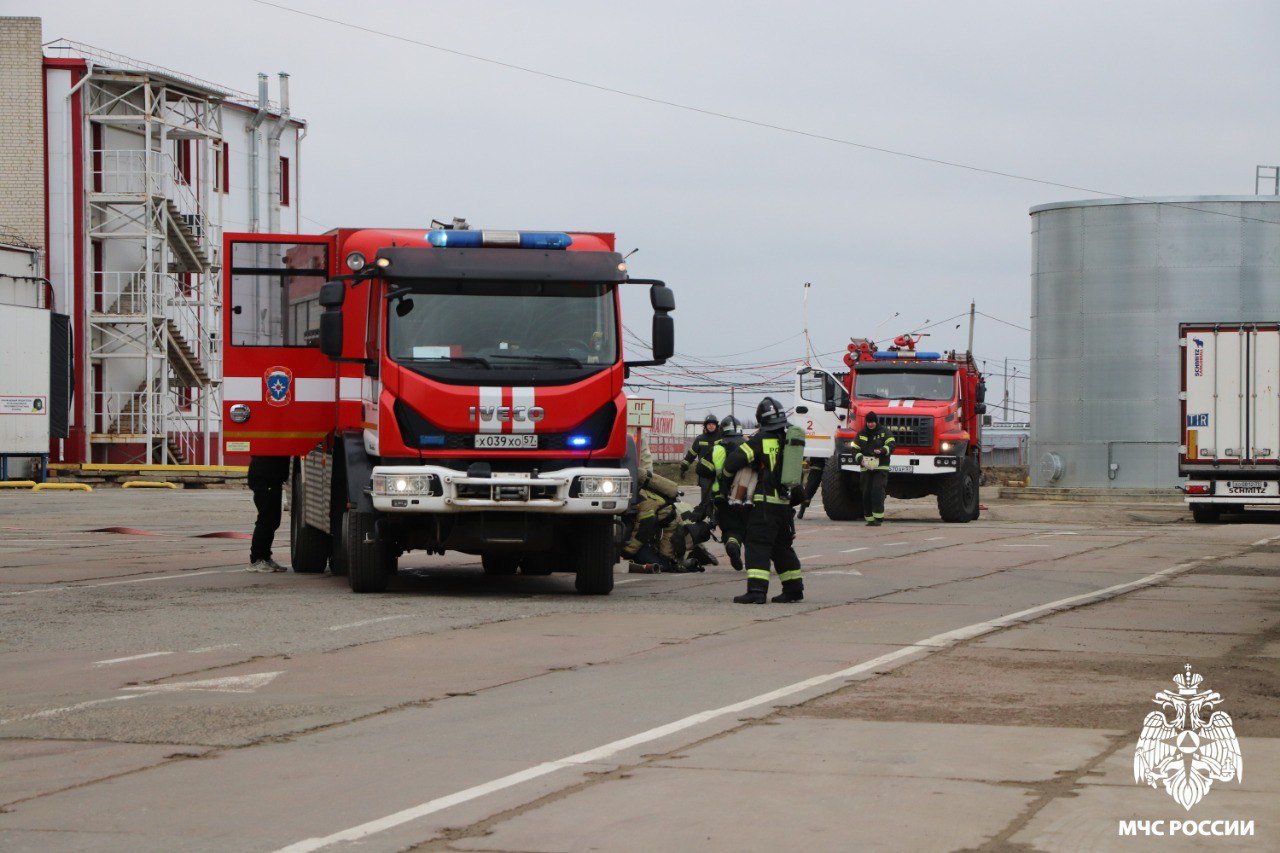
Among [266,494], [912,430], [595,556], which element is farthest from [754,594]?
[912,430]

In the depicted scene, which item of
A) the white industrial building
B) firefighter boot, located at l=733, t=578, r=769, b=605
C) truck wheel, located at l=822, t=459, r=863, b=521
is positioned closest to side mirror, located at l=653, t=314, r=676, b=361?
firefighter boot, located at l=733, t=578, r=769, b=605

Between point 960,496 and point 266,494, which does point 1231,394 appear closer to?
point 960,496

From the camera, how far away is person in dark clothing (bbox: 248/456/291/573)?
57.8 feet

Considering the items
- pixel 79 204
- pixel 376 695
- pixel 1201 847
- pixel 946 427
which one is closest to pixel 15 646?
pixel 376 695

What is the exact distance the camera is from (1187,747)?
25.9 ft

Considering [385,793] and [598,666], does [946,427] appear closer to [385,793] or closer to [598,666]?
[598,666]

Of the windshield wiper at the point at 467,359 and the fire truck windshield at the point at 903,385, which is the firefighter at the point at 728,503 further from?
the fire truck windshield at the point at 903,385

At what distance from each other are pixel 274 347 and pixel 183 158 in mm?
44768

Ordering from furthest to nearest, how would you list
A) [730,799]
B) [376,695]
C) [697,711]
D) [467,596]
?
[467,596] < [376,695] < [697,711] < [730,799]

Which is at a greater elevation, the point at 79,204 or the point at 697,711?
the point at 79,204

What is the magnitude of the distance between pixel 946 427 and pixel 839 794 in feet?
81.0

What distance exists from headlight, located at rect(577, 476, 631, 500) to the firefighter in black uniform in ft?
14.0

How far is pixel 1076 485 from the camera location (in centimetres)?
4156

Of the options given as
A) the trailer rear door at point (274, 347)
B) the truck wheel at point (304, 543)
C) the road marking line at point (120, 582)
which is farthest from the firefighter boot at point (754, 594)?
the road marking line at point (120, 582)
